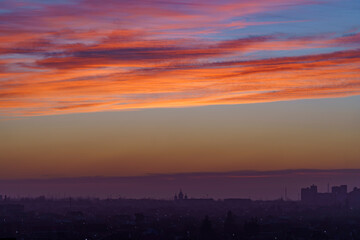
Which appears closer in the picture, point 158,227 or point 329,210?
point 158,227

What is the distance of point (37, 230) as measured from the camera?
116 m

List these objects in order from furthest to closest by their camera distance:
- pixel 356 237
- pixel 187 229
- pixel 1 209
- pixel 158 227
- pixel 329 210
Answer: pixel 329 210 < pixel 1 209 < pixel 158 227 < pixel 187 229 < pixel 356 237

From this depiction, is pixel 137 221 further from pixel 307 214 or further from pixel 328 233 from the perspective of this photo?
pixel 307 214

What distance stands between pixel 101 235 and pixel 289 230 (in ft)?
101

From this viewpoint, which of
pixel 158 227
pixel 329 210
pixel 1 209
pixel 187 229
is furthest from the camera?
pixel 329 210

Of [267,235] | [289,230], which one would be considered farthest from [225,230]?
[289,230]

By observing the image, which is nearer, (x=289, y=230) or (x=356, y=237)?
(x=356, y=237)

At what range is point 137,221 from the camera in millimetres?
144250

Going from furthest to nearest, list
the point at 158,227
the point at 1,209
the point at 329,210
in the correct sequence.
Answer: the point at 329,210 → the point at 1,209 → the point at 158,227

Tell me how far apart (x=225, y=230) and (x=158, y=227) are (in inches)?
730

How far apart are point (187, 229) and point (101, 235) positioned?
13676 millimetres

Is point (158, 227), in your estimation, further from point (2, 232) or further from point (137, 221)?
point (2, 232)

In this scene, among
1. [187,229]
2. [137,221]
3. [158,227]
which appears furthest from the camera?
[137,221]

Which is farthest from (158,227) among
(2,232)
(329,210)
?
(329,210)
